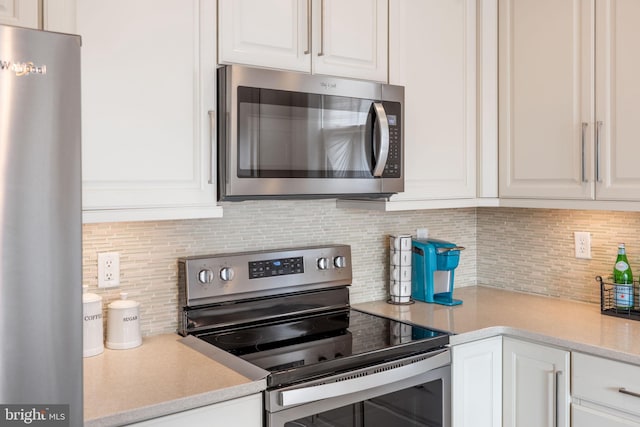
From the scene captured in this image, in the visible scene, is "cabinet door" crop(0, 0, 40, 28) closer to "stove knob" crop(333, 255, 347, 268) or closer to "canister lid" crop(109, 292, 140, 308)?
"canister lid" crop(109, 292, 140, 308)

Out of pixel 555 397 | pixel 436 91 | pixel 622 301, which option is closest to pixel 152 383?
pixel 555 397

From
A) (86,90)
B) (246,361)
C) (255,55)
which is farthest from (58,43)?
(246,361)

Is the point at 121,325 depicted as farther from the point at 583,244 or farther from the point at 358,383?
the point at 583,244

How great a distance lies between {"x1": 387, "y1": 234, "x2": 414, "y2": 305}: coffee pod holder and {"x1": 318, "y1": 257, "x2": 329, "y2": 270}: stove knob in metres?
0.32

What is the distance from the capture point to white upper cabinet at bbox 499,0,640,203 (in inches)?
81.3

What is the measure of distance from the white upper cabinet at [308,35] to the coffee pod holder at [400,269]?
0.67 metres

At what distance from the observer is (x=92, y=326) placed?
178cm

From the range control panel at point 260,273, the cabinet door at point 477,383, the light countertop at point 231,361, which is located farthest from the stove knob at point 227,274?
the cabinet door at point 477,383

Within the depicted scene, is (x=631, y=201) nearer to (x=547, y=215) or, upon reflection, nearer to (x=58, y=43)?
(x=547, y=215)

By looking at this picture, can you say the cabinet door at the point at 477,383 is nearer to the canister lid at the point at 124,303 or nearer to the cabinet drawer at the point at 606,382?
the cabinet drawer at the point at 606,382

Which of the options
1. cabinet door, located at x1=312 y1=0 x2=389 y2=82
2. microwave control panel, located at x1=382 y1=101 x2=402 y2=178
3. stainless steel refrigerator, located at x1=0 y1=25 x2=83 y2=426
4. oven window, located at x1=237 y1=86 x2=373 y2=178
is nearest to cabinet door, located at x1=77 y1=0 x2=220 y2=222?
oven window, located at x1=237 y1=86 x2=373 y2=178

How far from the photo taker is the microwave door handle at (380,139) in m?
2.01

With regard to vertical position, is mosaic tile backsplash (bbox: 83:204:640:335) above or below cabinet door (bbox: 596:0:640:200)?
below

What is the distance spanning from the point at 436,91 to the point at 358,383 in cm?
121
